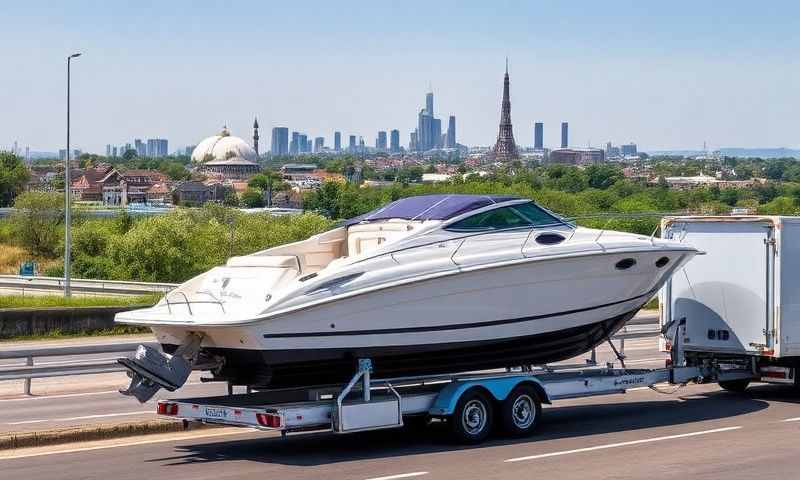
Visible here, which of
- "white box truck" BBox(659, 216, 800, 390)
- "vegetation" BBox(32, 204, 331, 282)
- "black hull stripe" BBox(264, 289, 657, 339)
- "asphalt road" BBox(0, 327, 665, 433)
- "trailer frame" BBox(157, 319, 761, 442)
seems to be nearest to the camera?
"trailer frame" BBox(157, 319, 761, 442)

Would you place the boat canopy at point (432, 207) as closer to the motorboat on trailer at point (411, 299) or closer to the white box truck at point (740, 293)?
the motorboat on trailer at point (411, 299)

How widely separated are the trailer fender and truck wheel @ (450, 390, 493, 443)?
0.28ft

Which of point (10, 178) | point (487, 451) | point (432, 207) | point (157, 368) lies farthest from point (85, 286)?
point (10, 178)

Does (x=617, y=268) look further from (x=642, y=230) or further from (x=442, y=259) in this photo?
(x=642, y=230)

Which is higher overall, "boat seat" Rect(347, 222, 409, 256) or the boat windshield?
the boat windshield

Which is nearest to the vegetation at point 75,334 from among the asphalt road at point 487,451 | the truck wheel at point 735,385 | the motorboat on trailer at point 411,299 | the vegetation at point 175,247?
the asphalt road at point 487,451

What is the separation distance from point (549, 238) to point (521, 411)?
2.24m

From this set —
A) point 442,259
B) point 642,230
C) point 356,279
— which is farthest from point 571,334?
point 642,230

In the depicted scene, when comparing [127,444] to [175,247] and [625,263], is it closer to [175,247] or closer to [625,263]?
[625,263]

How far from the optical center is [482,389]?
15469mm

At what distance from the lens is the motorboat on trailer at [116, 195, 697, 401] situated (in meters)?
14.5

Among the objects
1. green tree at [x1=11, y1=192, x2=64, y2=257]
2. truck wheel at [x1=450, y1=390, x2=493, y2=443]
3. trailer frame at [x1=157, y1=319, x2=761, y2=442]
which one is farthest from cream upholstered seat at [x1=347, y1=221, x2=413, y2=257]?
green tree at [x1=11, y1=192, x2=64, y2=257]

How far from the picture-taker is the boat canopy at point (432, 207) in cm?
1622

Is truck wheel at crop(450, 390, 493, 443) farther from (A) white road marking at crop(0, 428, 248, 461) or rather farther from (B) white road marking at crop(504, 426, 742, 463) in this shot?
(A) white road marking at crop(0, 428, 248, 461)
